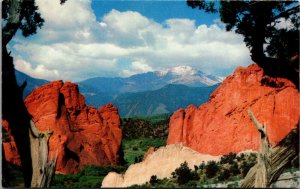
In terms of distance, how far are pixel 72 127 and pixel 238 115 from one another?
55.2 ft

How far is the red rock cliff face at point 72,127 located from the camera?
37719mm

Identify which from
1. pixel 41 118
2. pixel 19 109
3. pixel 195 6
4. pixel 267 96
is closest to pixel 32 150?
pixel 19 109

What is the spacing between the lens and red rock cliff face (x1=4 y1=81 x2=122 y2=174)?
3772 cm

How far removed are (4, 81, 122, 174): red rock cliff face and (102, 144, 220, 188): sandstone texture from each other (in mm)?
8822

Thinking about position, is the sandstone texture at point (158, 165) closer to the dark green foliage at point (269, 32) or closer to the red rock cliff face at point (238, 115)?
the red rock cliff face at point (238, 115)

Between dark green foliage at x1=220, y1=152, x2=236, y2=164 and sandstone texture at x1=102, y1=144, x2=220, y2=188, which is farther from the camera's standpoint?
sandstone texture at x1=102, y1=144, x2=220, y2=188

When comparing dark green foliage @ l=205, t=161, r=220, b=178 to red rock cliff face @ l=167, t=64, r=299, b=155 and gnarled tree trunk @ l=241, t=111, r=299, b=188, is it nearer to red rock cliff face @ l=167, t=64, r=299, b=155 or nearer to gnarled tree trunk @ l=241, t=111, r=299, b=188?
red rock cliff face @ l=167, t=64, r=299, b=155

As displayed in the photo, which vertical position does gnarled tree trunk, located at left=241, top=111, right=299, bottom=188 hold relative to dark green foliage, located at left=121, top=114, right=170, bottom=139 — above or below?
below

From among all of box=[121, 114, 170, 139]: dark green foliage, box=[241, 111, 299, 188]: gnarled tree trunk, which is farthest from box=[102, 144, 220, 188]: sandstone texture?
box=[121, 114, 170, 139]: dark green foliage

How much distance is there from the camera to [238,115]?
100 ft

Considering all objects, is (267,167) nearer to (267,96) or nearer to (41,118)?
(267,96)

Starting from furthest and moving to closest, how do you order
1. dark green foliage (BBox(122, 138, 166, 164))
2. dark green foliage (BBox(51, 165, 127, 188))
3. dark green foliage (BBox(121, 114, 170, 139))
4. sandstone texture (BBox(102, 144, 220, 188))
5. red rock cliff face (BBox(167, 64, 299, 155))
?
dark green foliage (BBox(121, 114, 170, 139)), dark green foliage (BBox(122, 138, 166, 164)), dark green foliage (BBox(51, 165, 127, 188)), sandstone texture (BBox(102, 144, 220, 188)), red rock cliff face (BBox(167, 64, 299, 155))

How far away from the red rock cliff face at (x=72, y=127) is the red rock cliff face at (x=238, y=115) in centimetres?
959

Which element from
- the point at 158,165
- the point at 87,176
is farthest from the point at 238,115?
the point at 87,176
